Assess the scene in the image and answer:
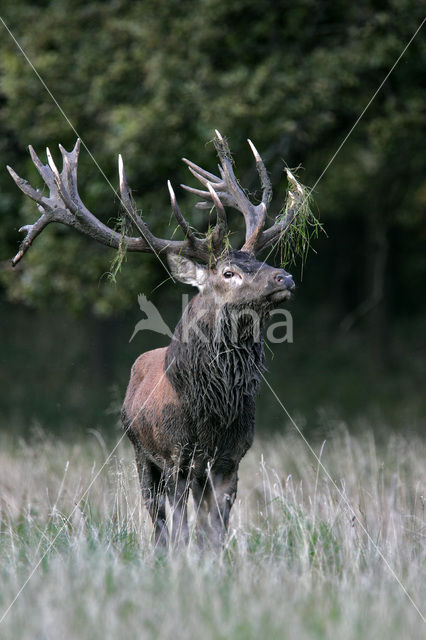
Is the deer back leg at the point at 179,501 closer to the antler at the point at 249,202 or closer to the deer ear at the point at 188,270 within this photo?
the deer ear at the point at 188,270

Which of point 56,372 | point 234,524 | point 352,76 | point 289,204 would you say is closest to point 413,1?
point 352,76

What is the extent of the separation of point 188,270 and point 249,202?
799mm

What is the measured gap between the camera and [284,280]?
4699 mm

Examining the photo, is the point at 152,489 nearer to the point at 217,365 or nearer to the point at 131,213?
the point at 217,365

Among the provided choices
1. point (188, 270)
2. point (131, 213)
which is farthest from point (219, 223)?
point (131, 213)

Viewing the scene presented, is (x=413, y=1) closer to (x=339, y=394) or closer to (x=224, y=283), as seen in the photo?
(x=224, y=283)

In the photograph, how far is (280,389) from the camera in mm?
16547

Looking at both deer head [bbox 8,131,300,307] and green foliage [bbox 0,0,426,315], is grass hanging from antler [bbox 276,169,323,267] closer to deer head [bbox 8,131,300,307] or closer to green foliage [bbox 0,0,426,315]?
deer head [bbox 8,131,300,307]

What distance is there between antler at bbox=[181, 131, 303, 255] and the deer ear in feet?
1.14

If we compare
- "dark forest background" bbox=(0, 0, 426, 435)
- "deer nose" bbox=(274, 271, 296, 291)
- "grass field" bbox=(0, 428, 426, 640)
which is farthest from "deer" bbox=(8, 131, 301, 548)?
"dark forest background" bbox=(0, 0, 426, 435)

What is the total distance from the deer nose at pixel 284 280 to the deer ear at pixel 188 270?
23.4 inches

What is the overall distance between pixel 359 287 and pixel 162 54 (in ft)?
36.0

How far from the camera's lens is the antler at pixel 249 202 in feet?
17.6

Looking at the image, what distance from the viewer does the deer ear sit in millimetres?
5172
